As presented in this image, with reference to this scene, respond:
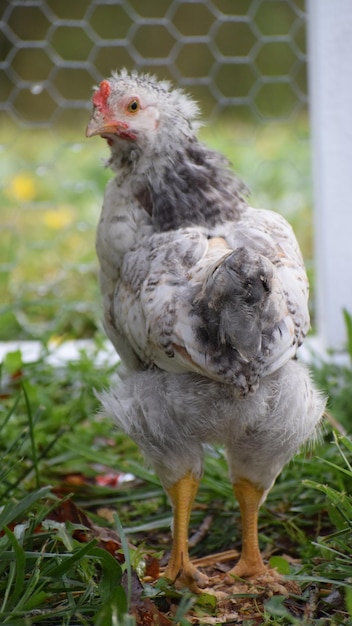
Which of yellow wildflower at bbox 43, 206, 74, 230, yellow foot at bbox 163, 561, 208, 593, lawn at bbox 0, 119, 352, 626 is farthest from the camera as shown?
yellow wildflower at bbox 43, 206, 74, 230

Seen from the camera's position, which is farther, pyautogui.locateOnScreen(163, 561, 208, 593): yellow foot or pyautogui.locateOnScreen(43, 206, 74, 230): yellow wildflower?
pyautogui.locateOnScreen(43, 206, 74, 230): yellow wildflower

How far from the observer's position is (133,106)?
6.13ft

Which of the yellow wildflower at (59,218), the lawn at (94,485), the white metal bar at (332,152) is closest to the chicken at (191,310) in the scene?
the lawn at (94,485)

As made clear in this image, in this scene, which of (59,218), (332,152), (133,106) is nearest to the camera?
(133,106)

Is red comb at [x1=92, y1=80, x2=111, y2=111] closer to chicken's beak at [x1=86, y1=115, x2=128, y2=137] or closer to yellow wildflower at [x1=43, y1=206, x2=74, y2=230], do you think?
chicken's beak at [x1=86, y1=115, x2=128, y2=137]

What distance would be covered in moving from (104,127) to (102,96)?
7cm

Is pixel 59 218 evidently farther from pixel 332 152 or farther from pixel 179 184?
pixel 179 184

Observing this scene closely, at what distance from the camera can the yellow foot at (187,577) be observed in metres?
1.76

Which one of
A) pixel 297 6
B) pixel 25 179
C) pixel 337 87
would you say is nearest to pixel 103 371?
pixel 337 87

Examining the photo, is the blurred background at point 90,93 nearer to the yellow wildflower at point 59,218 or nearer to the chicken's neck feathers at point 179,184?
the yellow wildflower at point 59,218

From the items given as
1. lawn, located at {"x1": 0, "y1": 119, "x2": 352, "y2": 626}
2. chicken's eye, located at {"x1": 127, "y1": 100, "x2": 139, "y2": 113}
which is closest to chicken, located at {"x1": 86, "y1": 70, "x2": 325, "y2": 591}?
chicken's eye, located at {"x1": 127, "y1": 100, "x2": 139, "y2": 113}

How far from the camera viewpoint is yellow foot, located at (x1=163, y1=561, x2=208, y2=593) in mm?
1756

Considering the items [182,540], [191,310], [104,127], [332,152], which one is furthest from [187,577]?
[332,152]

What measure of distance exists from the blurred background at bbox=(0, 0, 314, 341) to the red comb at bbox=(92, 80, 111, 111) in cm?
172
